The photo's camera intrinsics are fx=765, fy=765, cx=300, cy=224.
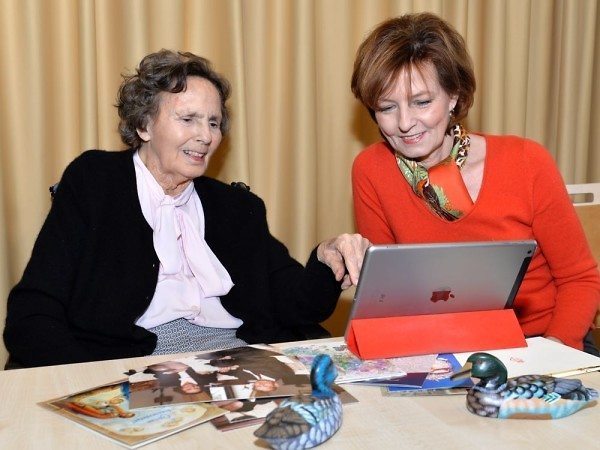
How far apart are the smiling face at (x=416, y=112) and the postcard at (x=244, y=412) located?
2.87ft

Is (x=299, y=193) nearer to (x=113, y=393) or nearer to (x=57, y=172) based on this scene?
(x=57, y=172)

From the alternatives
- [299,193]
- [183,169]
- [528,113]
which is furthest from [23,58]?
[528,113]

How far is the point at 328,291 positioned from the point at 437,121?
509 mm

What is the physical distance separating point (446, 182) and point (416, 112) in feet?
0.68

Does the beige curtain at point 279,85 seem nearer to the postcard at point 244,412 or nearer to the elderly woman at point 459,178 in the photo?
the elderly woman at point 459,178

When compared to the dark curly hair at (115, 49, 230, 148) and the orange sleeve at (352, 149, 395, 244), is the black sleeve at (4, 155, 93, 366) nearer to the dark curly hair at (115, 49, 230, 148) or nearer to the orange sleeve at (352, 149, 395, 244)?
the dark curly hair at (115, 49, 230, 148)

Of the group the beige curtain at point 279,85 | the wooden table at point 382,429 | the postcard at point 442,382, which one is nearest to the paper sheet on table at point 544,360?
the postcard at point 442,382

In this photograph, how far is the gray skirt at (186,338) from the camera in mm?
1950

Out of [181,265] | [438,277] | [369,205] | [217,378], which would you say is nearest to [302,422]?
[217,378]

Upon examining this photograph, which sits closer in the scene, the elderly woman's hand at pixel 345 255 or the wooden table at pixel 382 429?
the wooden table at pixel 382 429

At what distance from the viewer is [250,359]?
1.38 metres

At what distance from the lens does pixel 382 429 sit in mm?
1139

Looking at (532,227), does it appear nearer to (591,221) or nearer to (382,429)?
(591,221)

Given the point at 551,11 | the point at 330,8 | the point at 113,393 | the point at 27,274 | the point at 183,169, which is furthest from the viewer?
the point at 551,11
